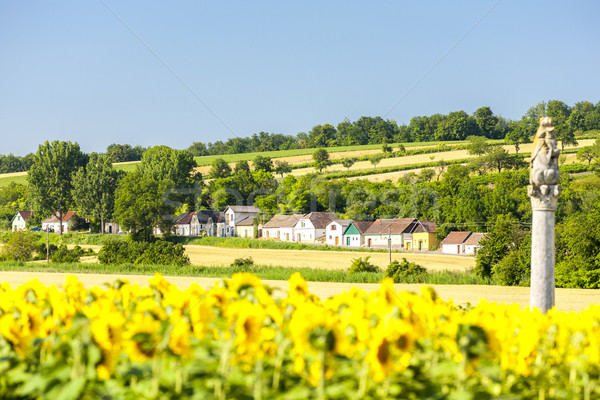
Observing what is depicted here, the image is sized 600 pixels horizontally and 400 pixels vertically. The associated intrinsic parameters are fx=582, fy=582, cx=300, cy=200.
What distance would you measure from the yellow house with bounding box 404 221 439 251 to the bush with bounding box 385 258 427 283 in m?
36.2

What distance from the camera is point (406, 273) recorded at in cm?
3384

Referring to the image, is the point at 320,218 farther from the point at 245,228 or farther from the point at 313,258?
the point at 313,258

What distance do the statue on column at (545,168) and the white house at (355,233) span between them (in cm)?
6581

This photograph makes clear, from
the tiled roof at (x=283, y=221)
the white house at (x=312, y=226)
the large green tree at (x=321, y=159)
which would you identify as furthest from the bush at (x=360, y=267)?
the large green tree at (x=321, y=159)

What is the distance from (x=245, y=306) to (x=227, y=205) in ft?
311

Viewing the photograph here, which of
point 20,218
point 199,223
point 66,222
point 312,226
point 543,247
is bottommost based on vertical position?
point 199,223

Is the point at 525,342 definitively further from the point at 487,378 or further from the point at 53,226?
the point at 53,226

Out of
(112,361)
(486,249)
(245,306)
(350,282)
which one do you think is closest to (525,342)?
(245,306)

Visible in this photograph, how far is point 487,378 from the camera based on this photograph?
340 centimetres

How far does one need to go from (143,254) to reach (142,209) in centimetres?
2316

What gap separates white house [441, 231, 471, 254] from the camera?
65.3 meters

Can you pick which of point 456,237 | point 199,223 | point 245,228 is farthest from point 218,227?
point 456,237

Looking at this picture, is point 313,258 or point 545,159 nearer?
point 545,159

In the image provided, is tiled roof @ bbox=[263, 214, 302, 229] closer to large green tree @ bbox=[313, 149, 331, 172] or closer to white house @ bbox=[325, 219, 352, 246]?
white house @ bbox=[325, 219, 352, 246]
